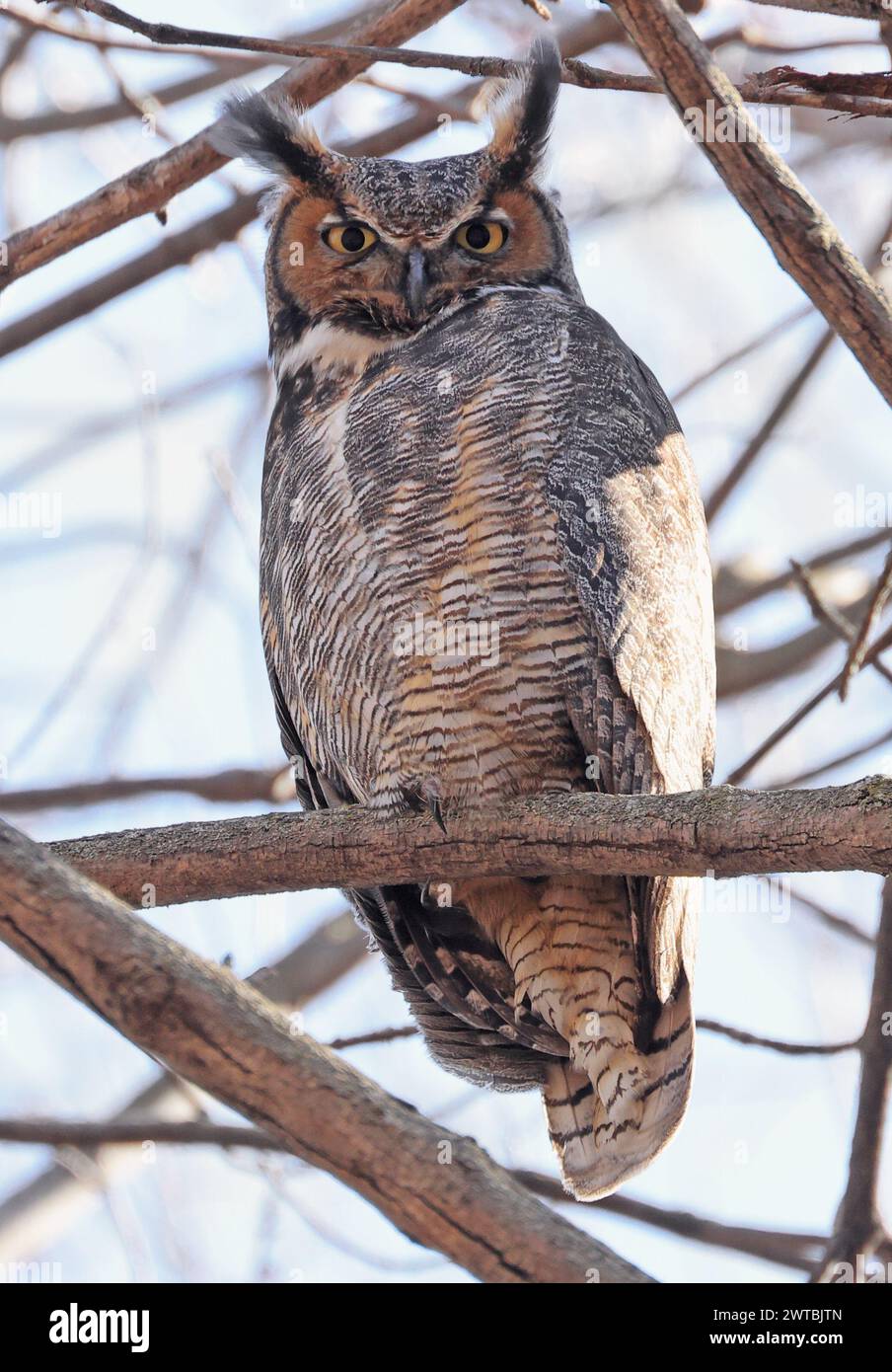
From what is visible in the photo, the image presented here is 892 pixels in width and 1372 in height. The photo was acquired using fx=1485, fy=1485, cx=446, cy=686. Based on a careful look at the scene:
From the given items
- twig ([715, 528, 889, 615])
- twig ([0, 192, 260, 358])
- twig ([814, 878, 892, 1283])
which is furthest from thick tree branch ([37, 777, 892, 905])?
twig ([715, 528, 889, 615])

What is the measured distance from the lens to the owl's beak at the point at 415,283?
12.5 feet

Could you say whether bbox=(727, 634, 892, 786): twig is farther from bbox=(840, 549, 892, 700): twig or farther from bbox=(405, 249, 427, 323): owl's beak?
bbox=(405, 249, 427, 323): owl's beak

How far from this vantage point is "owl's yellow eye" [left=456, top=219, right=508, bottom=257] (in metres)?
3.97

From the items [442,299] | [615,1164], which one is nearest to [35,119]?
[442,299]

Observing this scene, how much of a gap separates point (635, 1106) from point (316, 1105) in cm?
202

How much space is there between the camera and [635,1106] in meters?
3.32

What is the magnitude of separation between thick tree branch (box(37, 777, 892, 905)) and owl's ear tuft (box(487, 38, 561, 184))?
6.92 feet

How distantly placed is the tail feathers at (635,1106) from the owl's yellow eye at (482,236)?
202 cm

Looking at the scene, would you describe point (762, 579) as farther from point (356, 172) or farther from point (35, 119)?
point (35, 119)

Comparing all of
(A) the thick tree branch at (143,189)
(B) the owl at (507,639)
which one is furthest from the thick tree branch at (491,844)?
(A) the thick tree branch at (143,189)

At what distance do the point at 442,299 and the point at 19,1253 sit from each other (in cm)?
287

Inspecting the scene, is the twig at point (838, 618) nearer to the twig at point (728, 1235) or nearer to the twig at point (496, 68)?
the twig at point (496, 68)
